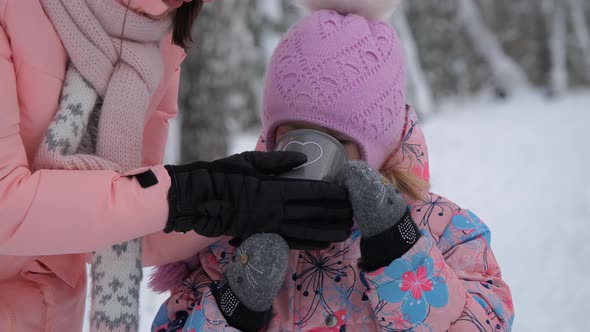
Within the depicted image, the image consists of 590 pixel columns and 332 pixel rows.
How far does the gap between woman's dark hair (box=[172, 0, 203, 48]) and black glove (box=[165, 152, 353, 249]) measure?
46 centimetres

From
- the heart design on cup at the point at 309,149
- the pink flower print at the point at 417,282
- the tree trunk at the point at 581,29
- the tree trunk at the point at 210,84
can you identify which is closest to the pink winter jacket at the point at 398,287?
the pink flower print at the point at 417,282

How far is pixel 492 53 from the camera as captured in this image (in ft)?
58.8

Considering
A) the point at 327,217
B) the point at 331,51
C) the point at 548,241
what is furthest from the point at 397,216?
the point at 548,241

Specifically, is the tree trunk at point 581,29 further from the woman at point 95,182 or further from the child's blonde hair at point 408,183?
the woman at point 95,182

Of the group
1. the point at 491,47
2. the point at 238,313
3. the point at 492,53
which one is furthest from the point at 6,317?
the point at 492,53

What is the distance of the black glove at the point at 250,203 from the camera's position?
1.32 metres

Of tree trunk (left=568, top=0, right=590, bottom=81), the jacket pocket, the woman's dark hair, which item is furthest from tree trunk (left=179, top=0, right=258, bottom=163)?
tree trunk (left=568, top=0, right=590, bottom=81)

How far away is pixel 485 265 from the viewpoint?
1565 millimetres

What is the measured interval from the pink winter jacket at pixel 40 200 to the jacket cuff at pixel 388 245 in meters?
0.45

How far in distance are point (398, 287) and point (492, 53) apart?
17.8 m

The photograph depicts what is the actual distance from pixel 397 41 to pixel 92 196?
0.96 metres

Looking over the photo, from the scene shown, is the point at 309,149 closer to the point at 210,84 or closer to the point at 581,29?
the point at 210,84

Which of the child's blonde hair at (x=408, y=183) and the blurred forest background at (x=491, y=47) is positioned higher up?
the child's blonde hair at (x=408, y=183)

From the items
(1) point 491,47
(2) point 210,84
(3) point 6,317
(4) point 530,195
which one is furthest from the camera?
(1) point 491,47
